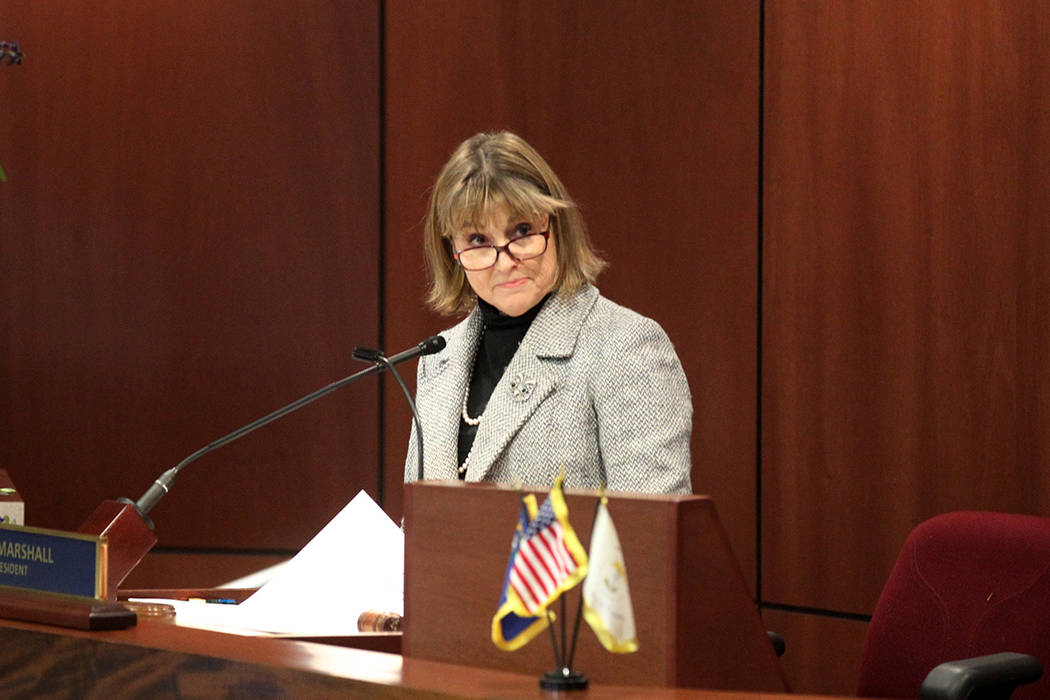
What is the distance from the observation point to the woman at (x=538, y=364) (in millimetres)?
2295

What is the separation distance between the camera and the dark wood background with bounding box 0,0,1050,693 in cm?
334

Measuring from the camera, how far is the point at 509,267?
→ 242 centimetres

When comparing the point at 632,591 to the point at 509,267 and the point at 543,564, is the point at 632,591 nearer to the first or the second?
the point at 543,564

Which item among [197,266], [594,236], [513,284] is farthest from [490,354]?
[197,266]

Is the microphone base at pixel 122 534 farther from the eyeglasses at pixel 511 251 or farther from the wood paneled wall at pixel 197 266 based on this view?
the wood paneled wall at pixel 197 266

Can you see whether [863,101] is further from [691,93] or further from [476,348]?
[476,348]

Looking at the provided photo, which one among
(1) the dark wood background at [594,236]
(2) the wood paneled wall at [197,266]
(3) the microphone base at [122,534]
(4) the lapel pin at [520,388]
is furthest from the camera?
(2) the wood paneled wall at [197,266]

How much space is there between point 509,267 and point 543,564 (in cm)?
111

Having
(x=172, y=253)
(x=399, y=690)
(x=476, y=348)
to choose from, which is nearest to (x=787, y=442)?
(x=476, y=348)

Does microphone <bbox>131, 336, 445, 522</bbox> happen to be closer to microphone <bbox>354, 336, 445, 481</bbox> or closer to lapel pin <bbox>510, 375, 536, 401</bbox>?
microphone <bbox>354, 336, 445, 481</bbox>

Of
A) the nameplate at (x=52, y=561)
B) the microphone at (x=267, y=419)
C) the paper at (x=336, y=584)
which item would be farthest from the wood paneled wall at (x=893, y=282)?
the nameplate at (x=52, y=561)

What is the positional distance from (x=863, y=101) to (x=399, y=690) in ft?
8.44

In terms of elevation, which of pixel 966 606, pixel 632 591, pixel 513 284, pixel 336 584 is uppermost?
pixel 513 284


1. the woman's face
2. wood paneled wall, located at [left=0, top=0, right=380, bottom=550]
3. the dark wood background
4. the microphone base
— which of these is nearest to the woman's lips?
the woman's face
